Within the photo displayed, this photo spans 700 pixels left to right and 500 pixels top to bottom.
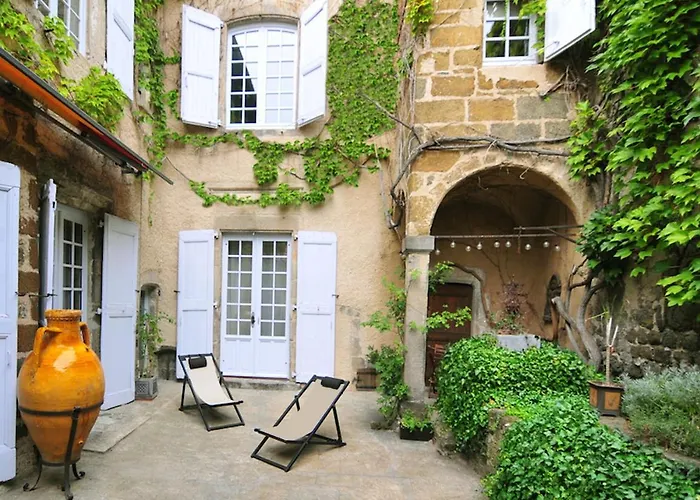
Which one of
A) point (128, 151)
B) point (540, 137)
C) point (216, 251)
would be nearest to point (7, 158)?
point (128, 151)

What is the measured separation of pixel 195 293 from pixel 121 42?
349 cm

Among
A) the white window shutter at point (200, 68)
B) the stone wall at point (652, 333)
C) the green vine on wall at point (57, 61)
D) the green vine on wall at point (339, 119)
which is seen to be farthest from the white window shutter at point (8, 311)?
the stone wall at point (652, 333)

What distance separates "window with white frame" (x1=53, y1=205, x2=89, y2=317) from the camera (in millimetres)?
4391

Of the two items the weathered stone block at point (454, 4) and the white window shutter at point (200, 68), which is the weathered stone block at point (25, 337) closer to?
the white window shutter at point (200, 68)

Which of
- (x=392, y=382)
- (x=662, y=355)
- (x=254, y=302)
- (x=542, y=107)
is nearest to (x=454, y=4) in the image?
(x=542, y=107)

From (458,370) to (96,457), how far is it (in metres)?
3.41

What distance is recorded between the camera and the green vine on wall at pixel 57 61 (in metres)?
3.28

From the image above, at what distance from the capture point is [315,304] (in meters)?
6.14

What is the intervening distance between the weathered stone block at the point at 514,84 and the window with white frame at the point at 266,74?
10.6ft

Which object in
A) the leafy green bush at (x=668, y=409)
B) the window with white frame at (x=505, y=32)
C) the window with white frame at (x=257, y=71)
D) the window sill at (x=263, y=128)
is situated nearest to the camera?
the leafy green bush at (x=668, y=409)

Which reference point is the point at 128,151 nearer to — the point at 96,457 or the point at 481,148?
the point at 96,457

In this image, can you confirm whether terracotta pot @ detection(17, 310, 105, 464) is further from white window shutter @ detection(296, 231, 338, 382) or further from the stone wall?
the stone wall

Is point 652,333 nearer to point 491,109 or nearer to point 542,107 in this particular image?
point 542,107

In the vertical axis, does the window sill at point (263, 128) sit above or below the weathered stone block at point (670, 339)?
above
